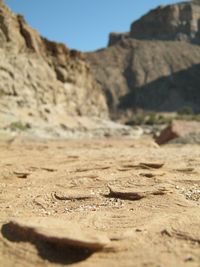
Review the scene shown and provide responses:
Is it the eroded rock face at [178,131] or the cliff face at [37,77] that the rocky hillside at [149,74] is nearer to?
the cliff face at [37,77]

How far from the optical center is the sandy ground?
130 inches

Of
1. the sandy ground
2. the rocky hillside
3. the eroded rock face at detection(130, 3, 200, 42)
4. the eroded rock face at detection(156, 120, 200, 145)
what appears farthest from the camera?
the eroded rock face at detection(130, 3, 200, 42)

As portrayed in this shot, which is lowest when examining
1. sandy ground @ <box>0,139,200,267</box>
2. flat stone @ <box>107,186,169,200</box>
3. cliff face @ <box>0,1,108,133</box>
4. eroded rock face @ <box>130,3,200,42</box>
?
sandy ground @ <box>0,139,200,267</box>

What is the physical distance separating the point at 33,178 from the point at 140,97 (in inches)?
3207

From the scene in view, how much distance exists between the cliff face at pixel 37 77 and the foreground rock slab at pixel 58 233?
21768 mm

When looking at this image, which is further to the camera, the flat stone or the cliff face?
the cliff face

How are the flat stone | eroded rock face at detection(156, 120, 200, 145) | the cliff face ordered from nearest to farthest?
the flat stone, eroded rock face at detection(156, 120, 200, 145), the cliff face

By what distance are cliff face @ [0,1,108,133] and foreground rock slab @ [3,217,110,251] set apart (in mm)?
21768

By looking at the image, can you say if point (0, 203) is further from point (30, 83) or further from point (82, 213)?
point (30, 83)

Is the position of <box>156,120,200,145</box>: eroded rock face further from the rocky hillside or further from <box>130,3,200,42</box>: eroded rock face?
<box>130,3,200,42</box>: eroded rock face

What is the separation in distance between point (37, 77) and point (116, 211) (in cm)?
2879

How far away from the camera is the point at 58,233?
11.4 feet

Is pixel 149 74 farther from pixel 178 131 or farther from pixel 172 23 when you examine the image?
pixel 178 131

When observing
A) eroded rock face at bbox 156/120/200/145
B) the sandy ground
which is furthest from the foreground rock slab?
eroded rock face at bbox 156/120/200/145
